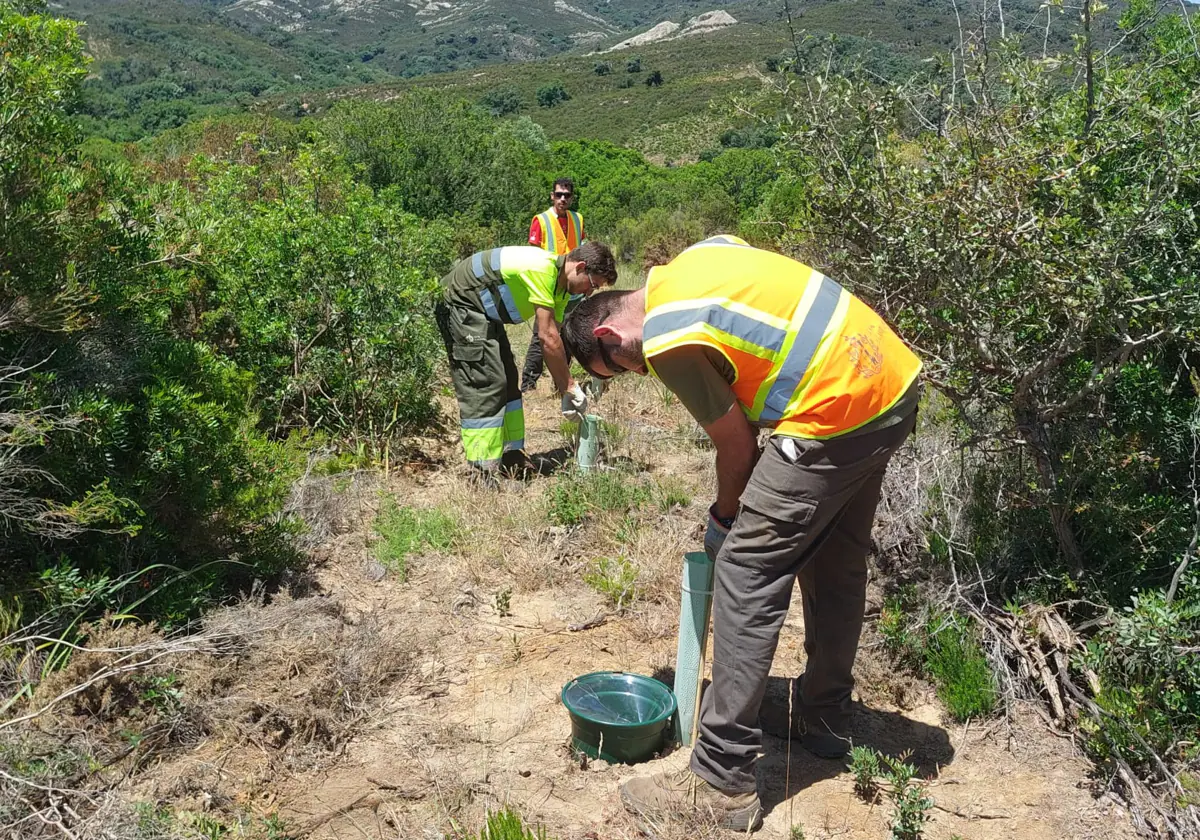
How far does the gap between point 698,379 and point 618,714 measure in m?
1.37

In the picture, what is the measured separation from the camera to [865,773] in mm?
3023

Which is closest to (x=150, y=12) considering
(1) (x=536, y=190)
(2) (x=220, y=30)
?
(2) (x=220, y=30)

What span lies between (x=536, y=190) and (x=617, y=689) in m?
→ 13.0

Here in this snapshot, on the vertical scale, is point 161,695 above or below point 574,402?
below

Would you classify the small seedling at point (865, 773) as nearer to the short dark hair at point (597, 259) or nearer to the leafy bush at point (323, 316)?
the short dark hair at point (597, 259)

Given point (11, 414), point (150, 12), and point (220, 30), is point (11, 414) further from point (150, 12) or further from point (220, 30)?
point (150, 12)

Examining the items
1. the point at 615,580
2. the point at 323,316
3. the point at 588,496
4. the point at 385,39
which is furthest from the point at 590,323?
the point at 385,39

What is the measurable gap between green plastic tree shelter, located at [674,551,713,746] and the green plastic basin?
55mm

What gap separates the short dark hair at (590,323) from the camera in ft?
9.10

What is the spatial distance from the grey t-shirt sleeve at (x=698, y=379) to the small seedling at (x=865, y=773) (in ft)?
3.91

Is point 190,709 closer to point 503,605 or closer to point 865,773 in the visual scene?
point 503,605

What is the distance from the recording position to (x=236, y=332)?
5773 mm

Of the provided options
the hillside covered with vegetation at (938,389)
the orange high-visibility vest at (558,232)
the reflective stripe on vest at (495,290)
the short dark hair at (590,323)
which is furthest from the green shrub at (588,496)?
the orange high-visibility vest at (558,232)

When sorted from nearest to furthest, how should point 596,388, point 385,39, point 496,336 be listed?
point 496,336 < point 596,388 < point 385,39
